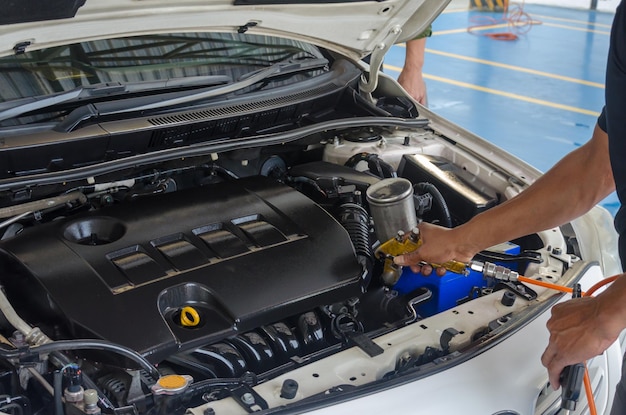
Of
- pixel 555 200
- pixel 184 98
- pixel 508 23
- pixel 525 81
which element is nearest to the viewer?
pixel 555 200

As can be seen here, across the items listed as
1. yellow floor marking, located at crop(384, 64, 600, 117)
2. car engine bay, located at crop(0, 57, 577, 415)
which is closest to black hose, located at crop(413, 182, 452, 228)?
car engine bay, located at crop(0, 57, 577, 415)

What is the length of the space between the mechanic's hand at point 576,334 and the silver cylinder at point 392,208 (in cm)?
51

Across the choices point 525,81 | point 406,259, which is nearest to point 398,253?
point 406,259

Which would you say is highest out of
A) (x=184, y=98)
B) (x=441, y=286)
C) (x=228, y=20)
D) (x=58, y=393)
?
(x=228, y=20)

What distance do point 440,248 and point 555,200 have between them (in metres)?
0.30

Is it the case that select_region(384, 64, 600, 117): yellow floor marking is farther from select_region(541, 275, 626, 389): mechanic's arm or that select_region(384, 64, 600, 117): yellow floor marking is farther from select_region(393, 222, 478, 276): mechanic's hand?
select_region(541, 275, 626, 389): mechanic's arm

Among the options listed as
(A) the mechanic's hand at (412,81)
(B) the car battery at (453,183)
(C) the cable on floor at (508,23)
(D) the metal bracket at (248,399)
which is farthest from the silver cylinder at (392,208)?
(C) the cable on floor at (508,23)

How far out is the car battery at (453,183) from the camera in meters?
2.28

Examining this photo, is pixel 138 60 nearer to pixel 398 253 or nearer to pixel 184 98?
pixel 184 98

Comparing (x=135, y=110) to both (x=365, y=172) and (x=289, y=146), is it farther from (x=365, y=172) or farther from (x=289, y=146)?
(x=365, y=172)

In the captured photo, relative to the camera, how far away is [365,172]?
7.70 ft

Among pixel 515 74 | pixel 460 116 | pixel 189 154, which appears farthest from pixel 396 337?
pixel 515 74

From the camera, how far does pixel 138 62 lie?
2.20 meters

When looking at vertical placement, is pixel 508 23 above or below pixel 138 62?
below
